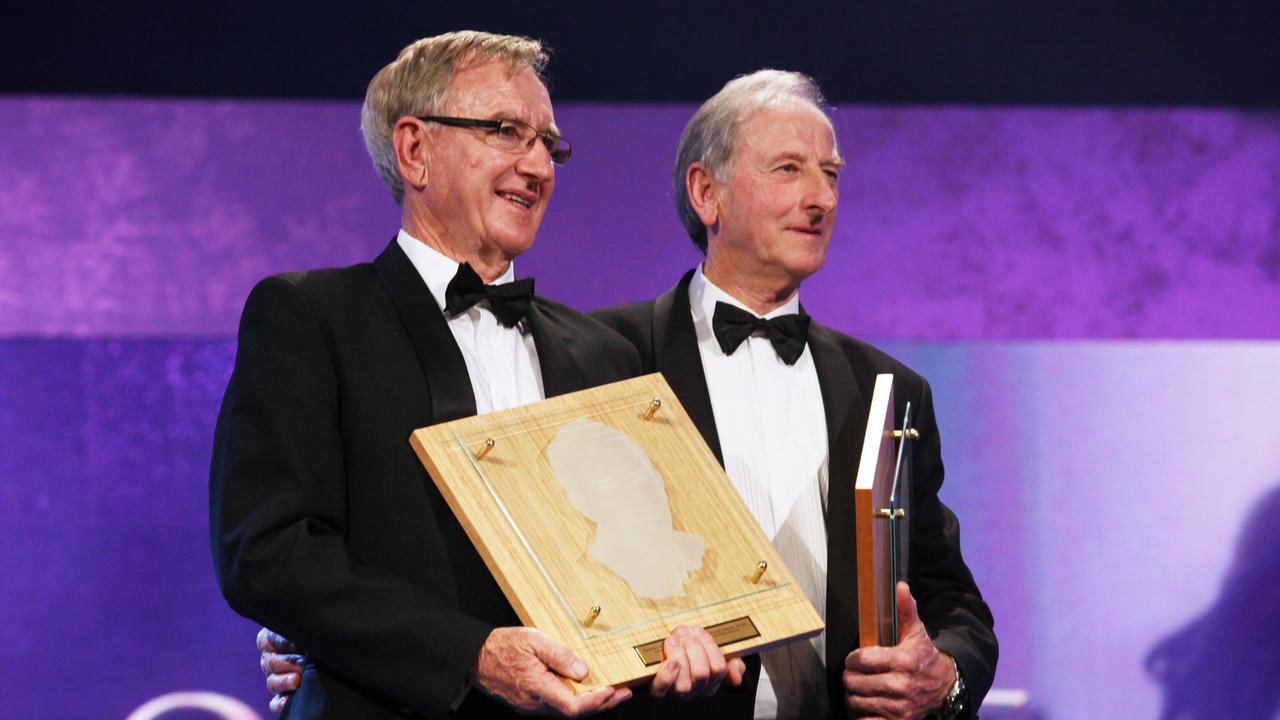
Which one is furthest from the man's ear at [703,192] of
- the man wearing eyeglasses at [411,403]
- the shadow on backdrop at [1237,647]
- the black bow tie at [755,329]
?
the shadow on backdrop at [1237,647]

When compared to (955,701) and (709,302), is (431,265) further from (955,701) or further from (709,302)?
(955,701)

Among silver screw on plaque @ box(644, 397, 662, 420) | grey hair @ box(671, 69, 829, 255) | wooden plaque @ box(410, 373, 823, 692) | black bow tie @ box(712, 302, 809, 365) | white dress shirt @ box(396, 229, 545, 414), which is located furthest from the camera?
grey hair @ box(671, 69, 829, 255)

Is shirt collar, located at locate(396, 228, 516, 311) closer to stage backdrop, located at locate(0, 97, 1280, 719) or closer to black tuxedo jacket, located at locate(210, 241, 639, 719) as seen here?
black tuxedo jacket, located at locate(210, 241, 639, 719)

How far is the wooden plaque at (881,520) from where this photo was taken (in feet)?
6.55

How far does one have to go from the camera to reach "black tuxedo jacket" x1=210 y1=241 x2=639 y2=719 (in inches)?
71.9

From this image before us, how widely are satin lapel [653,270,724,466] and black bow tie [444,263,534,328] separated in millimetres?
503

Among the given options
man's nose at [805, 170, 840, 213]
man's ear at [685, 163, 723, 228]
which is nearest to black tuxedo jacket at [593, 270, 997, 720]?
man's ear at [685, 163, 723, 228]

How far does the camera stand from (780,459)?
2678 mm

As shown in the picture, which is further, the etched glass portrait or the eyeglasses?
the eyeglasses

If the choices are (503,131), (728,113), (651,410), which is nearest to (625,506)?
(651,410)

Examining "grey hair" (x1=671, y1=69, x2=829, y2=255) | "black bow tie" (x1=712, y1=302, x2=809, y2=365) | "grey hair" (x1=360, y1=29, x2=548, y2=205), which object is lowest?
"black bow tie" (x1=712, y1=302, x2=809, y2=365)

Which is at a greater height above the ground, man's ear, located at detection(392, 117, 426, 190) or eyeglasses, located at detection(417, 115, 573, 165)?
eyeglasses, located at detection(417, 115, 573, 165)

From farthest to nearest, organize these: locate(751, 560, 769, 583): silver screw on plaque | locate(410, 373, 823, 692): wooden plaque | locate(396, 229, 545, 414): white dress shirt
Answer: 1. locate(396, 229, 545, 414): white dress shirt
2. locate(751, 560, 769, 583): silver screw on plaque
3. locate(410, 373, 823, 692): wooden plaque

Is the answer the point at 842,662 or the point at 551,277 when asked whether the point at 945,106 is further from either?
the point at 842,662
